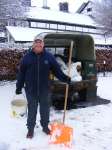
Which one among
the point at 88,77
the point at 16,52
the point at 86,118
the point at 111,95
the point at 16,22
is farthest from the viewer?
the point at 16,22

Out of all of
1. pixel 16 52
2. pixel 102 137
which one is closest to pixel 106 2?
pixel 16 52

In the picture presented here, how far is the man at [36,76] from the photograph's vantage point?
7.23 m

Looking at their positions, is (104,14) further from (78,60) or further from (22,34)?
(78,60)

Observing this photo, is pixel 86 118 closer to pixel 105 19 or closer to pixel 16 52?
pixel 16 52

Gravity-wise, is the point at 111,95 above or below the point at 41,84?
below

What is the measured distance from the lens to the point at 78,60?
11.5 m

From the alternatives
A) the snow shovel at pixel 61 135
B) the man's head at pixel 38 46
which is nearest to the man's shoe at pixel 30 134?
A: the snow shovel at pixel 61 135

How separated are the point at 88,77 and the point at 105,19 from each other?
41.2 meters

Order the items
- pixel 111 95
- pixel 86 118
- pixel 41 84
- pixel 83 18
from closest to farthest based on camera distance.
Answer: pixel 41 84
pixel 86 118
pixel 111 95
pixel 83 18

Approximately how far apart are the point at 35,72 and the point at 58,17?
44.1 metres

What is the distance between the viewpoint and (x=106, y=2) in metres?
55.5

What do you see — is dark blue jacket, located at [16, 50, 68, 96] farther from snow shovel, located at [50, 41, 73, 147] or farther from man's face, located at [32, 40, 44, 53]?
snow shovel, located at [50, 41, 73, 147]

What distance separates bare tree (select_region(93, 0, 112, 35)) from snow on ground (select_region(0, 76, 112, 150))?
3953 cm

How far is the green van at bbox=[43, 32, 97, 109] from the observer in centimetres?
1021
